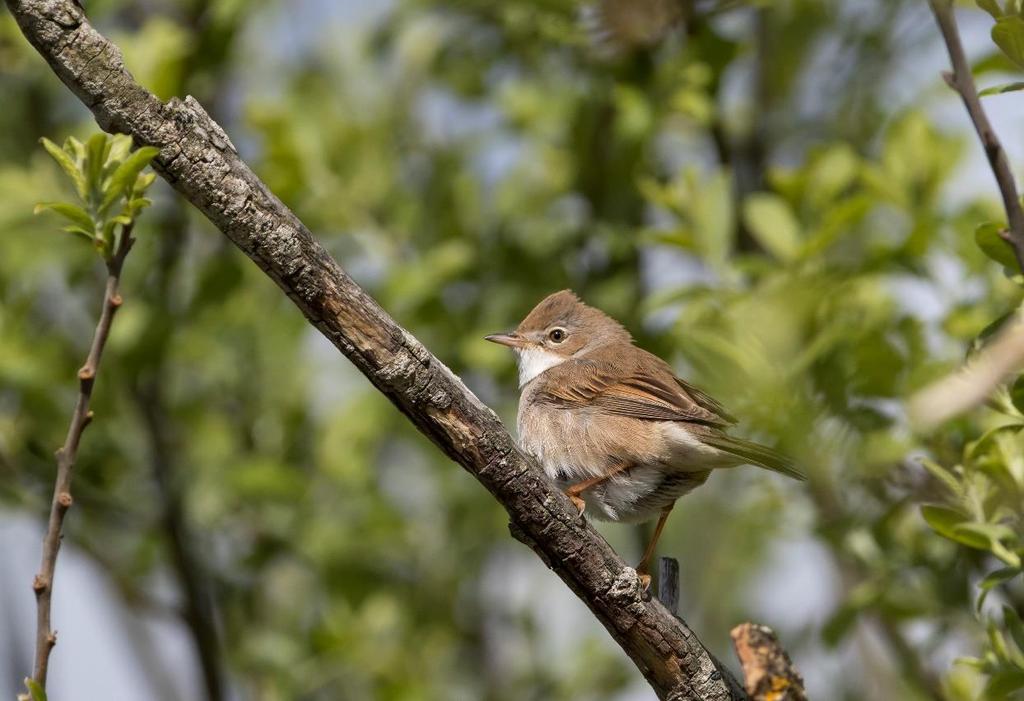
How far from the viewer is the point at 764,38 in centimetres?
616

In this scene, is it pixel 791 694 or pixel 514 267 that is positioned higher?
pixel 514 267

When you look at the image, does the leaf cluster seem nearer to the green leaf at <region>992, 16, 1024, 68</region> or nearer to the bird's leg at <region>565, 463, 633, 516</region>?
the green leaf at <region>992, 16, 1024, 68</region>

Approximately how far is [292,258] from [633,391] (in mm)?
2239

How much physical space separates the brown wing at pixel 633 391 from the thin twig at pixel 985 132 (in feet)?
5.64

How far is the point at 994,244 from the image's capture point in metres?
2.81

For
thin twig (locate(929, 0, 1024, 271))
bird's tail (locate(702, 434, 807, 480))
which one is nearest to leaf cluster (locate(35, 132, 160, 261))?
thin twig (locate(929, 0, 1024, 271))

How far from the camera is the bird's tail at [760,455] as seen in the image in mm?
3547

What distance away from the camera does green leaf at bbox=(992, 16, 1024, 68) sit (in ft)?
8.14

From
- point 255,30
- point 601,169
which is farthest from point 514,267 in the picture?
point 255,30

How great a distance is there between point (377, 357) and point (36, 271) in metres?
3.43

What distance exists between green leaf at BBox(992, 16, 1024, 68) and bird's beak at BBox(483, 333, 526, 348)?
9.40 ft

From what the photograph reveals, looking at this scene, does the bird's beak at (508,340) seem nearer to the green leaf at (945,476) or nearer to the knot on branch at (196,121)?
the green leaf at (945,476)

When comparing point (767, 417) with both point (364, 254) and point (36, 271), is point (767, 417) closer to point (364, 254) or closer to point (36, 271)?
point (364, 254)

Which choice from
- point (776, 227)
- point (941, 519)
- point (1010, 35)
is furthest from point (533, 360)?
point (1010, 35)
